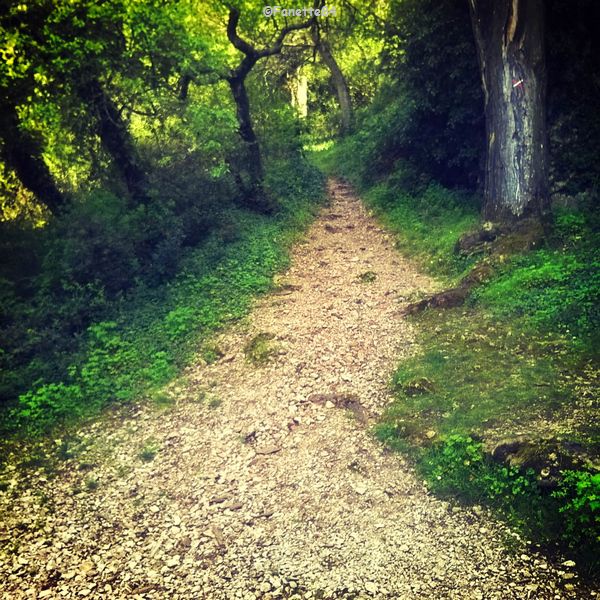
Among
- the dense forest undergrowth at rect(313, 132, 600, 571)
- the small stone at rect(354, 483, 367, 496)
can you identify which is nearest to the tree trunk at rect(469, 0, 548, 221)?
the dense forest undergrowth at rect(313, 132, 600, 571)

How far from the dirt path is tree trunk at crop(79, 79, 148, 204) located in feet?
20.7

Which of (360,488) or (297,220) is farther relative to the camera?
(297,220)

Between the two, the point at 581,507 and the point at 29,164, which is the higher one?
the point at 29,164

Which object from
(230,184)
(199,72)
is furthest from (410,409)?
(199,72)

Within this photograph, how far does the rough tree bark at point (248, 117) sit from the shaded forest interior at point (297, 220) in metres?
0.09

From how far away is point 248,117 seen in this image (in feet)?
52.8

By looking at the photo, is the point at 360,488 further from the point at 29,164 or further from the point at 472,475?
the point at 29,164

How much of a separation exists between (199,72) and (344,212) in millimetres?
6776

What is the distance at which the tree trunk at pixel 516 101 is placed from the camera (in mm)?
10305

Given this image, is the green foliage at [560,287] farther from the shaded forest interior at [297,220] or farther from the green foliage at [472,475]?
the green foliage at [472,475]

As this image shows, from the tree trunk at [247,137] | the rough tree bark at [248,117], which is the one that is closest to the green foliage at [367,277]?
the rough tree bark at [248,117]

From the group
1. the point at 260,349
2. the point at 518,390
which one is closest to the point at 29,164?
the point at 260,349

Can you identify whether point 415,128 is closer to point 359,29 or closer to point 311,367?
point 359,29

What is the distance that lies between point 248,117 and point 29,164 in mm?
7005
